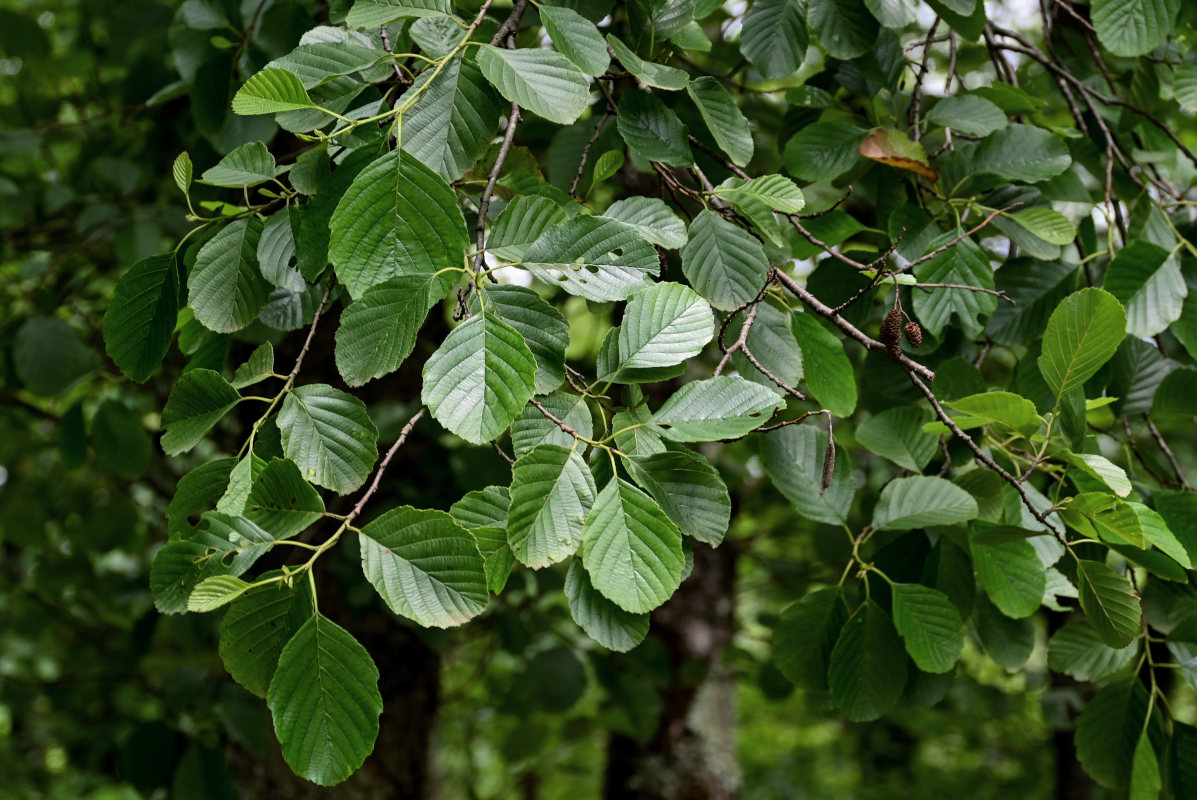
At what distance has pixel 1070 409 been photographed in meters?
0.97

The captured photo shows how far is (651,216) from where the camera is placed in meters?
0.96

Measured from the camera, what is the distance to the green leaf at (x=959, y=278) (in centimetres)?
118

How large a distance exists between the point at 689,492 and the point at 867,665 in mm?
481

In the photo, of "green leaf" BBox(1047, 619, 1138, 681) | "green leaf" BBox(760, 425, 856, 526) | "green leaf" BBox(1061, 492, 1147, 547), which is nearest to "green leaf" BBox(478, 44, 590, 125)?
"green leaf" BBox(760, 425, 856, 526)

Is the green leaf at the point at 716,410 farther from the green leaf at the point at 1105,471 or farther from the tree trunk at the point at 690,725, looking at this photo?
the tree trunk at the point at 690,725

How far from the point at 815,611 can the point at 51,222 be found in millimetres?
2661

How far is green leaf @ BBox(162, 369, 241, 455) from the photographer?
0.87 metres

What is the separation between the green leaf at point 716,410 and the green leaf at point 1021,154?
0.70 metres

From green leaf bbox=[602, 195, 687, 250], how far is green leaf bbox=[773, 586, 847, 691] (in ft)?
1.78

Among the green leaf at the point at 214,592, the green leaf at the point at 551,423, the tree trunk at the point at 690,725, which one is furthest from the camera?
the tree trunk at the point at 690,725

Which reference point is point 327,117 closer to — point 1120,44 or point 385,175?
point 385,175

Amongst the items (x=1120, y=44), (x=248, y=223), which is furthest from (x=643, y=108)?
(x=1120, y=44)

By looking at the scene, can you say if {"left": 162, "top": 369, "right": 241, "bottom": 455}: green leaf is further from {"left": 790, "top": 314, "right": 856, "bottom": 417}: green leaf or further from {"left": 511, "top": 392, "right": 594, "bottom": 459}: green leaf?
{"left": 790, "top": 314, "right": 856, "bottom": 417}: green leaf

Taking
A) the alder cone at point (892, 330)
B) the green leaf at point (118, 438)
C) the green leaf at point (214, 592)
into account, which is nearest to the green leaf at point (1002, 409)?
the alder cone at point (892, 330)
